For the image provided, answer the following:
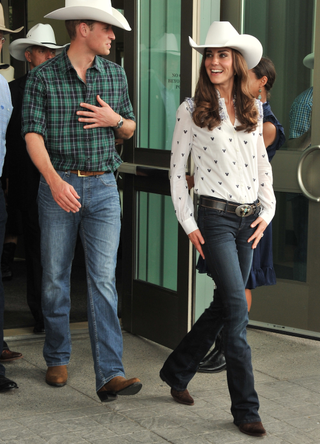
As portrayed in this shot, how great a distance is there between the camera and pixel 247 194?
3.09m

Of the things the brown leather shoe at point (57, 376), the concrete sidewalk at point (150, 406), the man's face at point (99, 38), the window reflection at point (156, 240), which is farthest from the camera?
the window reflection at point (156, 240)

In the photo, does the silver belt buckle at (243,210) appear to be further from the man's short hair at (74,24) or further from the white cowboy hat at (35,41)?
the white cowboy hat at (35,41)

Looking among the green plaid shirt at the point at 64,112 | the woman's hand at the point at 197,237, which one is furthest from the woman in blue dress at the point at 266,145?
the green plaid shirt at the point at 64,112

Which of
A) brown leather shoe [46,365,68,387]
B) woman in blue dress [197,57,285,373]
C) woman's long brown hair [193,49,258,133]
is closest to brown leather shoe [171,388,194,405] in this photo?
woman in blue dress [197,57,285,373]

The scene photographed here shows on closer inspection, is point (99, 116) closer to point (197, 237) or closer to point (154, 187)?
point (197, 237)

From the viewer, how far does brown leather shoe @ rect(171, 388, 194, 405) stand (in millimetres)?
3328

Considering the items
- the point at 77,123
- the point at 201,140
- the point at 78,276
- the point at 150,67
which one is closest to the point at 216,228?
the point at 201,140

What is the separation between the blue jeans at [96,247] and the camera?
334cm

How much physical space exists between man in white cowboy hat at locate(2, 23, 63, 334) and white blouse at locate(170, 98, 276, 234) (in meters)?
1.56

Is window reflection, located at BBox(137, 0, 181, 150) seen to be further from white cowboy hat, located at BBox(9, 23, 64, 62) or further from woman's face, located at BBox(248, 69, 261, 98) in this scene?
white cowboy hat, located at BBox(9, 23, 64, 62)

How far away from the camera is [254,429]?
9.70 ft

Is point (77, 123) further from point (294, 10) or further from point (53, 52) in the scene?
point (294, 10)

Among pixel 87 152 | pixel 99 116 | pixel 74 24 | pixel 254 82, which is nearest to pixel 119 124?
pixel 99 116

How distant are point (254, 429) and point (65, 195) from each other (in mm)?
1417
